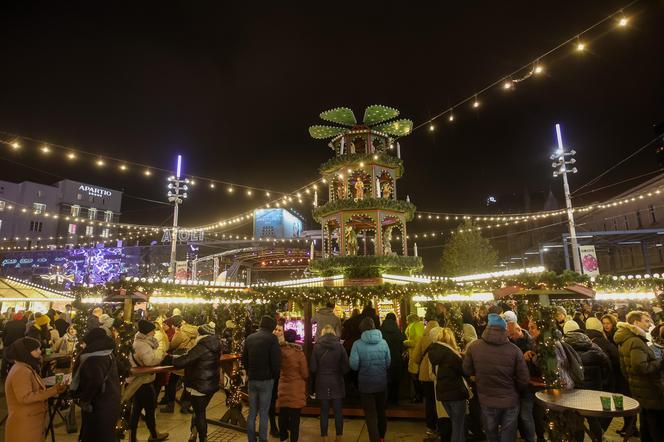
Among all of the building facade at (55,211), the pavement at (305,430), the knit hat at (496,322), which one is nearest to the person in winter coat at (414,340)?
the pavement at (305,430)

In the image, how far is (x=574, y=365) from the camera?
5559mm

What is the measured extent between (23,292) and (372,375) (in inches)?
828

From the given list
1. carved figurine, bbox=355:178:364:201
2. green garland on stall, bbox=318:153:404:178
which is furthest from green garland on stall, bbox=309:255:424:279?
green garland on stall, bbox=318:153:404:178

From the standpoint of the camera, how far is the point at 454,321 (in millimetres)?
7477

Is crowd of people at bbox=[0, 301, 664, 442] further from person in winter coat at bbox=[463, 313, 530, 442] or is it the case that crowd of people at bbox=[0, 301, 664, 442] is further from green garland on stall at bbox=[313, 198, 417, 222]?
green garland on stall at bbox=[313, 198, 417, 222]

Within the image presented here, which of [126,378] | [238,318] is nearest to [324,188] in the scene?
[238,318]

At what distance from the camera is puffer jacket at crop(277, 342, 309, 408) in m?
5.87

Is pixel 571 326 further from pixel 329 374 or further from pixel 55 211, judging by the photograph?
pixel 55 211

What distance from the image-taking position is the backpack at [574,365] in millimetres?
5516

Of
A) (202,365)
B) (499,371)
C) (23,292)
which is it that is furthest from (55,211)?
(499,371)

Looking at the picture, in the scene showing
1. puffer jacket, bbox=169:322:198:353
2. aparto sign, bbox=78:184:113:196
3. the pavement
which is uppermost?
aparto sign, bbox=78:184:113:196

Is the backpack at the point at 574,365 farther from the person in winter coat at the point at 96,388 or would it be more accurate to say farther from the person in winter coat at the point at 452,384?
the person in winter coat at the point at 96,388

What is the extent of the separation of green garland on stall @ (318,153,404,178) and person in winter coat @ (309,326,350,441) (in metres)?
8.71

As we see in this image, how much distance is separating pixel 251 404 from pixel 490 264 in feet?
111
